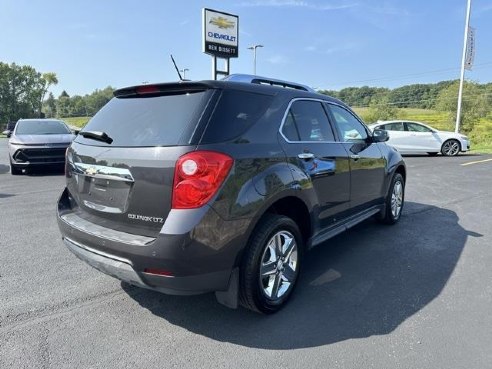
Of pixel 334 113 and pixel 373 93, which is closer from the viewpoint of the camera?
pixel 334 113

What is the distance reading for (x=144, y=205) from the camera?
2.46 meters

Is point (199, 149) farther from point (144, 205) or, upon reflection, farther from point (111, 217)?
point (111, 217)

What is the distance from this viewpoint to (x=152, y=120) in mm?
2711

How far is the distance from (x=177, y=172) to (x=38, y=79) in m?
110

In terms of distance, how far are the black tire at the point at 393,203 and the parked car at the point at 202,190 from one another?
202 cm

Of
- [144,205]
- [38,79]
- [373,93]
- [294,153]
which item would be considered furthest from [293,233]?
[38,79]

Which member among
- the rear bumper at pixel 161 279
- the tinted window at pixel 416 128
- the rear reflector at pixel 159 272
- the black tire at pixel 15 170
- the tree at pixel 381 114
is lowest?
the black tire at pixel 15 170

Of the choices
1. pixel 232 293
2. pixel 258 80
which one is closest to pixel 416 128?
pixel 258 80

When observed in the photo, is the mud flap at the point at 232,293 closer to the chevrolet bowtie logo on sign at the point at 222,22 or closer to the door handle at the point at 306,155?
the door handle at the point at 306,155

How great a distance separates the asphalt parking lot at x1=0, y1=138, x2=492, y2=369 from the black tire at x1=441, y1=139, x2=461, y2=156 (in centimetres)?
1309

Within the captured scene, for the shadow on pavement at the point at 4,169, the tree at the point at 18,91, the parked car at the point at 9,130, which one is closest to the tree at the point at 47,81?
the tree at the point at 18,91

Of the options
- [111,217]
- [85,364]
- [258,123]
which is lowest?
[85,364]

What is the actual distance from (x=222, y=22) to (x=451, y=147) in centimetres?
1380

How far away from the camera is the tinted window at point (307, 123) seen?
10.5 feet
